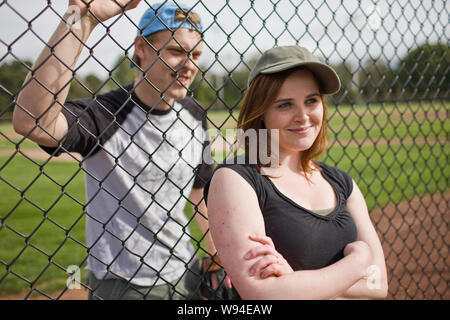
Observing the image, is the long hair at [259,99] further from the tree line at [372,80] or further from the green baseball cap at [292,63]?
the tree line at [372,80]

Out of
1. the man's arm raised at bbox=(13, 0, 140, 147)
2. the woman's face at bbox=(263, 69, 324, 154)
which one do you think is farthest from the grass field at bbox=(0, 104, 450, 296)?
the woman's face at bbox=(263, 69, 324, 154)

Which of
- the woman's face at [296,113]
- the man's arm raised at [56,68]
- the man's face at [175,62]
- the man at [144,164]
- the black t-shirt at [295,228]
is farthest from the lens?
the man's face at [175,62]

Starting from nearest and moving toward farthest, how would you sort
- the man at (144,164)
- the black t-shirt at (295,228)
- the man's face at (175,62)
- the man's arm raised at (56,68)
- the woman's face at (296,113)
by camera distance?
the man's arm raised at (56,68) < the black t-shirt at (295,228) < the woman's face at (296,113) < the man at (144,164) < the man's face at (175,62)

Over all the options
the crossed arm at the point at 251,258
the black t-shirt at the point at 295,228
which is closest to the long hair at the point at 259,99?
the black t-shirt at the point at 295,228

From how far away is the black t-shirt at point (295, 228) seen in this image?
4.83 ft

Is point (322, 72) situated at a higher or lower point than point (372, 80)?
lower

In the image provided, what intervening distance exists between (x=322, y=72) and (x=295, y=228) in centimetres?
68

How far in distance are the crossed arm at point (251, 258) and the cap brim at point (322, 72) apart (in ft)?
1.51

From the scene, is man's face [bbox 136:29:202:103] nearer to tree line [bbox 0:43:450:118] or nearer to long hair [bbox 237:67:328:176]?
tree line [bbox 0:43:450:118]

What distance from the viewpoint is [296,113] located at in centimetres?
159

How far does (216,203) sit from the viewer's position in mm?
1413

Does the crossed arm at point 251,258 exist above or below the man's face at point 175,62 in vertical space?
below

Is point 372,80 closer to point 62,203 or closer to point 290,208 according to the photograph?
point 290,208

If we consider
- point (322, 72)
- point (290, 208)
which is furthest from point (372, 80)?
point (290, 208)
